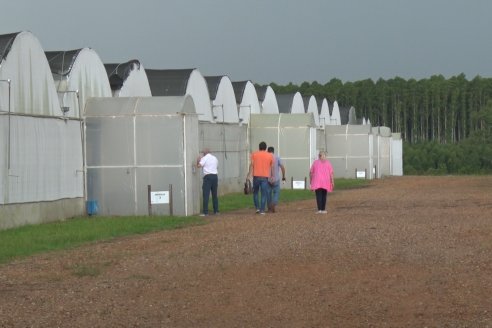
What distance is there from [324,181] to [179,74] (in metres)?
12.6

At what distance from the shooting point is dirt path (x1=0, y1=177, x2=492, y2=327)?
9438 mm

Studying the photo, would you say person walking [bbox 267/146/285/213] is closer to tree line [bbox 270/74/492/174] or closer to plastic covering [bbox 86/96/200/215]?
plastic covering [bbox 86/96/200/215]

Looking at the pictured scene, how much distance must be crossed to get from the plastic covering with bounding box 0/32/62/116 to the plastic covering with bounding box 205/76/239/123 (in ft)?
51.7

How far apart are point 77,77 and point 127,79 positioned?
469 centimetres

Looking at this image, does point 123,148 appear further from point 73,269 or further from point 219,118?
point 219,118

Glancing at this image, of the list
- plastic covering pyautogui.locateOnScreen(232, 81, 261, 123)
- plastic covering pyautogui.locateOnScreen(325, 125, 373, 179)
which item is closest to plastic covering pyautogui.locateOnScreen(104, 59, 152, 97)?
plastic covering pyautogui.locateOnScreen(232, 81, 261, 123)

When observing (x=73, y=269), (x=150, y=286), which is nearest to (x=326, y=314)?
(x=150, y=286)

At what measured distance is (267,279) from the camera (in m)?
11.9

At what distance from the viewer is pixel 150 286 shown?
11562 mm

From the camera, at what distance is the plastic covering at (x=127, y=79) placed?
92.9ft

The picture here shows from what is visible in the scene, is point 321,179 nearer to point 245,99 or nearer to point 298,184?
point 298,184

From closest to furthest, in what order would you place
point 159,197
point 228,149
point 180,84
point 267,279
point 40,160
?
1. point 267,279
2. point 40,160
3. point 159,197
4. point 180,84
5. point 228,149

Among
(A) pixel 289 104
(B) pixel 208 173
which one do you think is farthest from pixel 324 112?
(B) pixel 208 173

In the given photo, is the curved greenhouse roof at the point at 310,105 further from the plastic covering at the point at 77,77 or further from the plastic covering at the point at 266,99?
the plastic covering at the point at 77,77
